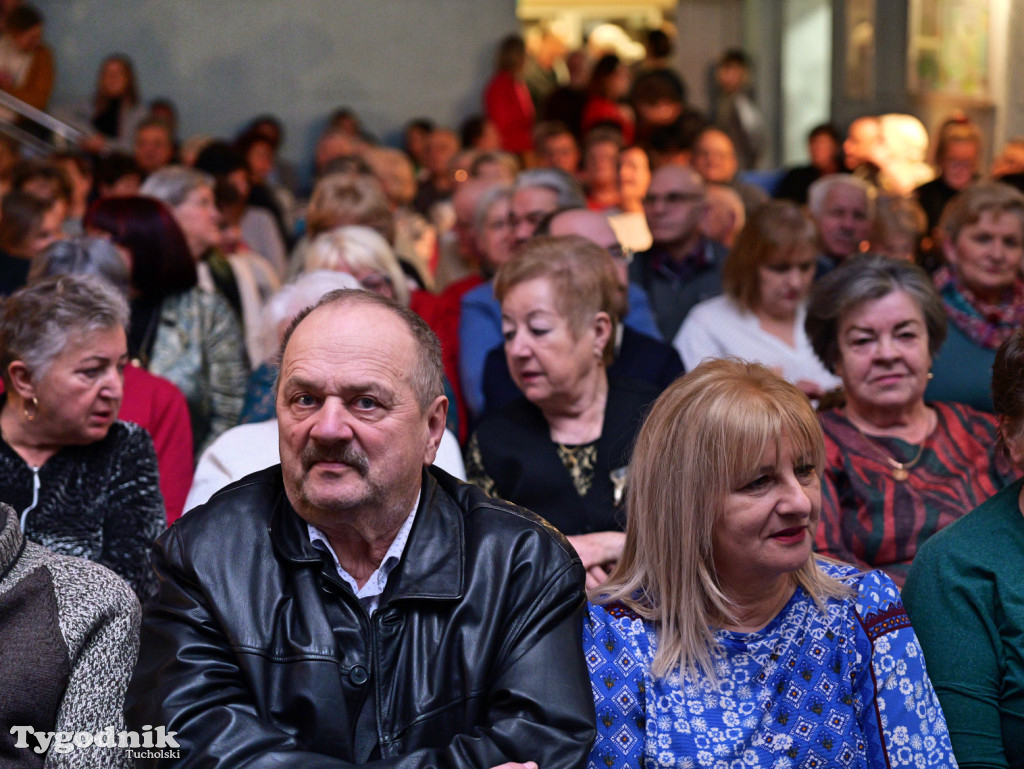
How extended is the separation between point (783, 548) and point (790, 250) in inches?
87.9

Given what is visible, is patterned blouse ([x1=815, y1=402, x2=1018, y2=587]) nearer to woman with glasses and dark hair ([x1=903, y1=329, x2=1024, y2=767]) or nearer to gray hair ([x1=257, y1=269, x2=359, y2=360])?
woman with glasses and dark hair ([x1=903, y1=329, x2=1024, y2=767])

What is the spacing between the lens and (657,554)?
7.09ft

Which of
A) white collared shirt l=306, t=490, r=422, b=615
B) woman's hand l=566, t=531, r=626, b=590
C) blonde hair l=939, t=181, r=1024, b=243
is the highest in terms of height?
blonde hair l=939, t=181, r=1024, b=243

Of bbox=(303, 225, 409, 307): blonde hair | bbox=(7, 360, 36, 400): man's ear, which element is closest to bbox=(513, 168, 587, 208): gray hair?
bbox=(303, 225, 409, 307): blonde hair

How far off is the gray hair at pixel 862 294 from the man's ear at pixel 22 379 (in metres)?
1.92

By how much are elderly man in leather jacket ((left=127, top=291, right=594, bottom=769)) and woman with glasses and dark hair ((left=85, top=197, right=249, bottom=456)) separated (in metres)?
2.07

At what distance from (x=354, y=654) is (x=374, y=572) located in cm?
16

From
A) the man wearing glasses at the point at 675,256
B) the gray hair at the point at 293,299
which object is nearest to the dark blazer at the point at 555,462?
the gray hair at the point at 293,299

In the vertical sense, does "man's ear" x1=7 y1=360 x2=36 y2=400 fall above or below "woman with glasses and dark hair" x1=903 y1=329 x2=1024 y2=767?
above

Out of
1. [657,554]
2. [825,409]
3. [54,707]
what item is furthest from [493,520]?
[825,409]

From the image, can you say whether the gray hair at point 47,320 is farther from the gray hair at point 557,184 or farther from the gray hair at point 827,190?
the gray hair at point 827,190

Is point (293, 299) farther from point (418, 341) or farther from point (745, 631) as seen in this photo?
point (745, 631)

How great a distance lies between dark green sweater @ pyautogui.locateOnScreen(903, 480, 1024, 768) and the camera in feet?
7.14

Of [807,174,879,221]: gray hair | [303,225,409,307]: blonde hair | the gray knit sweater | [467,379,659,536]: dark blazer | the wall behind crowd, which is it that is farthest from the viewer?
the wall behind crowd
